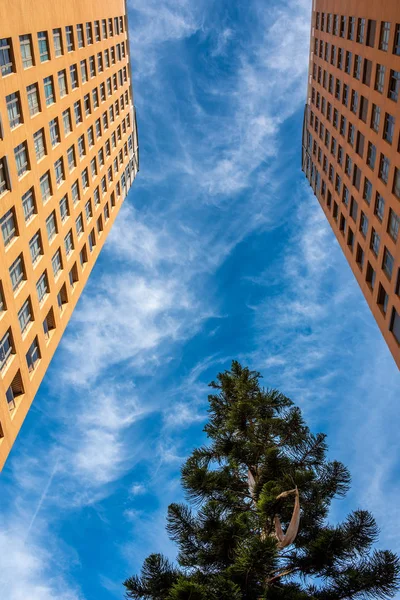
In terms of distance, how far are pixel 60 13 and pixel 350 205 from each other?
20.9m

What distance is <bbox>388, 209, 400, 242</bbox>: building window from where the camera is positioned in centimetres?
2205

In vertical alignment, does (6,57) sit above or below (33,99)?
above

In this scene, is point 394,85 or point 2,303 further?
point 394,85

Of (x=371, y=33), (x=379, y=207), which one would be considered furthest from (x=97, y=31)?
(x=379, y=207)

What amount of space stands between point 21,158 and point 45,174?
9.34 ft

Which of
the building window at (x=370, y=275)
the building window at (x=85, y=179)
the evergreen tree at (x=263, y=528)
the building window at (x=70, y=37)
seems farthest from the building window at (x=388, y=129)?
the building window at (x=70, y=37)

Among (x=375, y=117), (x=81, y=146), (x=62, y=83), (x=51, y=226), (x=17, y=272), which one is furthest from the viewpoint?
(x=81, y=146)

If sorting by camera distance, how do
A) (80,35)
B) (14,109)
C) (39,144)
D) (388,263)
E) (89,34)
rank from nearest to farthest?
(14,109) → (39,144) → (388,263) → (80,35) → (89,34)

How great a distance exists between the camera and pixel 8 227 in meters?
19.7

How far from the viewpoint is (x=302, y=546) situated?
15094 mm

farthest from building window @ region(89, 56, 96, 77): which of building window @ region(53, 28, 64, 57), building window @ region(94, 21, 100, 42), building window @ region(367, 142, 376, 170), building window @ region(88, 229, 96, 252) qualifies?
building window @ region(367, 142, 376, 170)

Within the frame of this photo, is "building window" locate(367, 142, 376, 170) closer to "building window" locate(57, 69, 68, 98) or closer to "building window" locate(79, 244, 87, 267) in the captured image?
"building window" locate(57, 69, 68, 98)

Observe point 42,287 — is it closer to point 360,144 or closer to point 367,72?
point 360,144

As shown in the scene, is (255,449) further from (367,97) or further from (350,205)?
(367,97)
